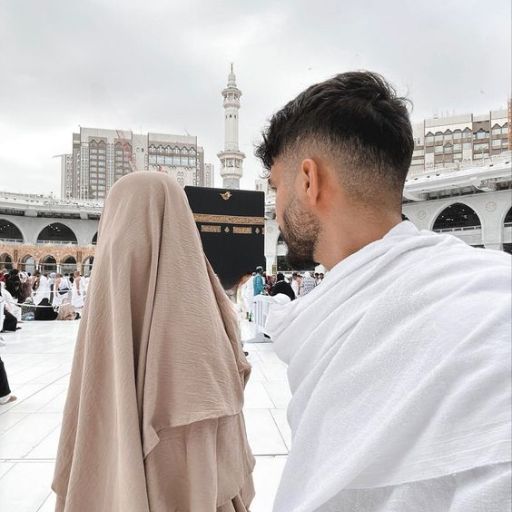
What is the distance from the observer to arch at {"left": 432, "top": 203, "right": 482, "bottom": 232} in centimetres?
2252

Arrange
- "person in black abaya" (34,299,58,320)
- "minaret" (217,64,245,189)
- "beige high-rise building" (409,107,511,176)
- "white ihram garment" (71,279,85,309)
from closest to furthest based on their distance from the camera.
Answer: "person in black abaya" (34,299,58,320)
"white ihram garment" (71,279,85,309)
"minaret" (217,64,245,189)
"beige high-rise building" (409,107,511,176)

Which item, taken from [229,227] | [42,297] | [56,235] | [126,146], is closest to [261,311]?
[229,227]

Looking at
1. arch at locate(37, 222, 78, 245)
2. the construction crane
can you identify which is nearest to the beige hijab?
arch at locate(37, 222, 78, 245)

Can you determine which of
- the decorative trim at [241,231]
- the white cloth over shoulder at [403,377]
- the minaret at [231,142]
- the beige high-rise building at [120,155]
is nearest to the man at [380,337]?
the white cloth over shoulder at [403,377]

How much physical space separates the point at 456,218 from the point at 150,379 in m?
24.9

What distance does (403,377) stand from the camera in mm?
383

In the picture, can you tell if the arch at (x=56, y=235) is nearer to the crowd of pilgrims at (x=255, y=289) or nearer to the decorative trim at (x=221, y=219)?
the crowd of pilgrims at (x=255, y=289)

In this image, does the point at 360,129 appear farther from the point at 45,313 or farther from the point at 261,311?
the point at 45,313

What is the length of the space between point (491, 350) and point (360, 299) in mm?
153

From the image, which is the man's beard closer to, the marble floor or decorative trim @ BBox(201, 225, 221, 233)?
the marble floor

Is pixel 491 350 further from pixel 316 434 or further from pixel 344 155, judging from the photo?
pixel 344 155

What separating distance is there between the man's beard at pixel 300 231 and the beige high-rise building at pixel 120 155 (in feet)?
136

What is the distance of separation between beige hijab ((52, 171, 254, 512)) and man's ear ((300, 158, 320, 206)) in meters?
0.43

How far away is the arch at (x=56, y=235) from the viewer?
28.6m
